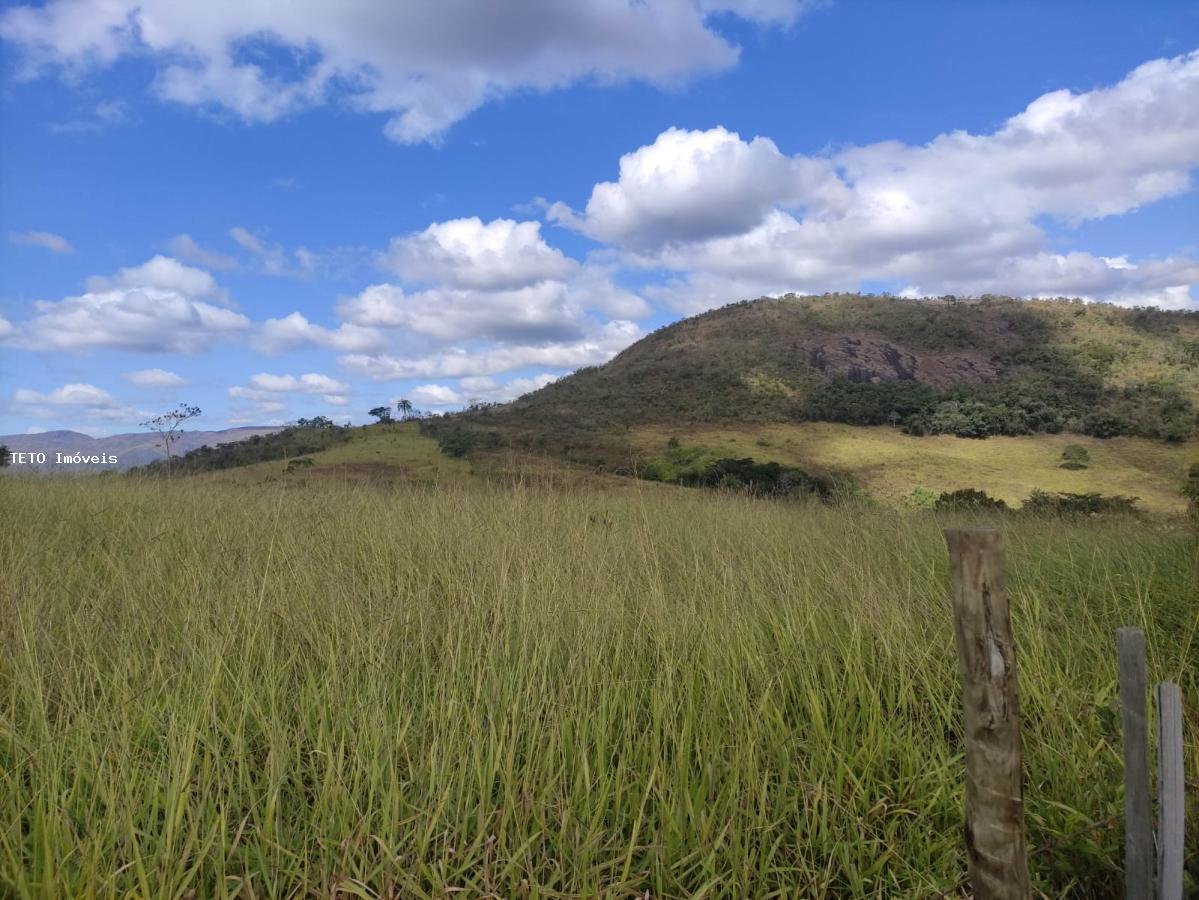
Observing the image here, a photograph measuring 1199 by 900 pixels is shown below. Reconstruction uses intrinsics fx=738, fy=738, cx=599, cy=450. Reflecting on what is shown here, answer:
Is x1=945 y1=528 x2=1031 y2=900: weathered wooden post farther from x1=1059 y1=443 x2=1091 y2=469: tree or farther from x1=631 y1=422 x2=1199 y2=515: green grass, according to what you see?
x1=1059 y1=443 x2=1091 y2=469: tree

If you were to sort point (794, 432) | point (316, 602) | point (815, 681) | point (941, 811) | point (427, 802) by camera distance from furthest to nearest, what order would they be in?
1. point (794, 432)
2. point (316, 602)
3. point (815, 681)
4. point (941, 811)
5. point (427, 802)

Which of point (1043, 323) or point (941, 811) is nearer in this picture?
point (941, 811)

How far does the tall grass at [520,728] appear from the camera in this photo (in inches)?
93.0

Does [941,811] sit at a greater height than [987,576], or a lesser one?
lesser

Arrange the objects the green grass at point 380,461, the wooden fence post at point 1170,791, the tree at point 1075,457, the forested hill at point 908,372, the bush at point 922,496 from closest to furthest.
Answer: the wooden fence post at point 1170,791
the green grass at point 380,461
the bush at point 922,496
the tree at point 1075,457
the forested hill at point 908,372

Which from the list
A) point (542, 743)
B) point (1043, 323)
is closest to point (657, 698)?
point (542, 743)

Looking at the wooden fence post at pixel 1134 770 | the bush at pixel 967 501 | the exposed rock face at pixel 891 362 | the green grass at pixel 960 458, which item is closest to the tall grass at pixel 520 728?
the wooden fence post at pixel 1134 770

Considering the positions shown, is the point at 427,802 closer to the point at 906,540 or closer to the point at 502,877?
the point at 502,877

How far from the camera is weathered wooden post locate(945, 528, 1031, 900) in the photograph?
2.01 m

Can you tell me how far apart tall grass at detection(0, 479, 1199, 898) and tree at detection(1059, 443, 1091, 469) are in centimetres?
2385

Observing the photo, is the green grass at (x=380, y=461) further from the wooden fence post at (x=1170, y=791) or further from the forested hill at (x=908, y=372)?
the wooden fence post at (x=1170, y=791)

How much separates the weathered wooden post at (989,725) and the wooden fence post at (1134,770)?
13.5 inches

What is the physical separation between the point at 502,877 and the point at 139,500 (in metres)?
7.05

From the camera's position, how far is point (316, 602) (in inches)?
163
